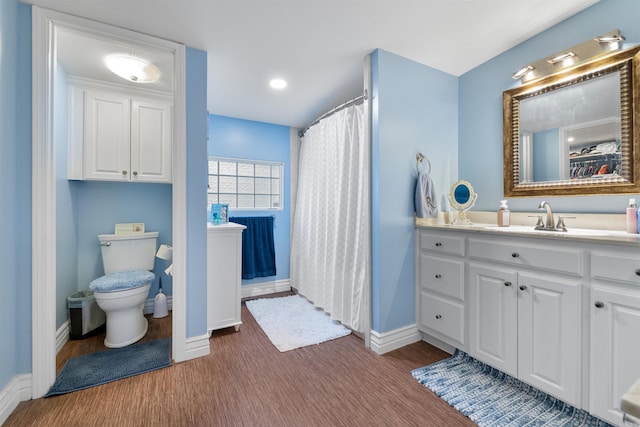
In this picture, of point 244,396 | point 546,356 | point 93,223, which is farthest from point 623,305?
point 93,223

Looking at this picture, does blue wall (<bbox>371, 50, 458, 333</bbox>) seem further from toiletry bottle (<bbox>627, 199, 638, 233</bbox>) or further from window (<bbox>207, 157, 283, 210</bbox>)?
window (<bbox>207, 157, 283, 210</bbox>)

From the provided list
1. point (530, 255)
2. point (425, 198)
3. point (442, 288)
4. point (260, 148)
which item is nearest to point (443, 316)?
point (442, 288)

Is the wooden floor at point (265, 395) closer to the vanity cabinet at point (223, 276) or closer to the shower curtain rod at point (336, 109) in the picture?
the vanity cabinet at point (223, 276)

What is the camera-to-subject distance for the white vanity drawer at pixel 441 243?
6.40 ft

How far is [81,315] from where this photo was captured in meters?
2.29

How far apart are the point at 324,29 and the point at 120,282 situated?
2368 millimetres

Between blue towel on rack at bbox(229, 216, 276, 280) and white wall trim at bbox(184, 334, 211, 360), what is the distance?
4.08ft

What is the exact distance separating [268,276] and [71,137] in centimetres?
234

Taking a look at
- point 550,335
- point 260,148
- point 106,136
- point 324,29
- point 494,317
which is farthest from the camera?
point 260,148

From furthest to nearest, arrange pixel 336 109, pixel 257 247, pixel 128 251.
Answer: pixel 257 247
pixel 336 109
pixel 128 251

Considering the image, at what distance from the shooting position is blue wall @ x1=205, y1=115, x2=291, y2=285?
3277 mm

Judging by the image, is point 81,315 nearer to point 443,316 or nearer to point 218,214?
point 218,214

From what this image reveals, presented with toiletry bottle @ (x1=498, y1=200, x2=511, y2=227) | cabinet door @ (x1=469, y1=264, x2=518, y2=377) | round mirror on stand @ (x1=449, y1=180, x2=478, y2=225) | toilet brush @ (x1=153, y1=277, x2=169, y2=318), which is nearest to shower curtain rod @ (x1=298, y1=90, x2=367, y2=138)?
round mirror on stand @ (x1=449, y1=180, x2=478, y2=225)

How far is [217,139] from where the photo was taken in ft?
10.7
